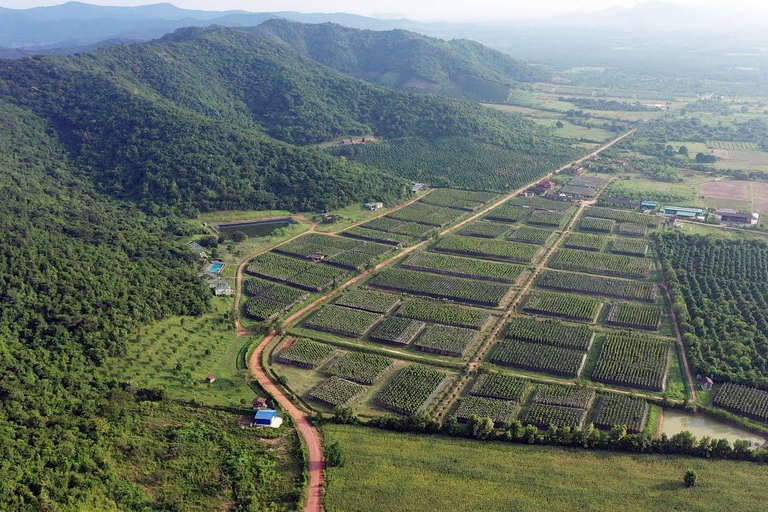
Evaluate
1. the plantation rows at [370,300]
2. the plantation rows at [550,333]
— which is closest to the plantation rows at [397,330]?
the plantation rows at [370,300]

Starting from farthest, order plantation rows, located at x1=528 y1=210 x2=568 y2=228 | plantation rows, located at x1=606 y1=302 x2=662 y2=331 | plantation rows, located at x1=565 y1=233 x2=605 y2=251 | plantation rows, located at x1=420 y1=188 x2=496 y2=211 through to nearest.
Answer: plantation rows, located at x1=420 y1=188 x2=496 y2=211 < plantation rows, located at x1=528 y1=210 x2=568 y2=228 < plantation rows, located at x1=565 y1=233 x2=605 y2=251 < plantation rows, located at x1=606 y1=302 x2=662 y2=331

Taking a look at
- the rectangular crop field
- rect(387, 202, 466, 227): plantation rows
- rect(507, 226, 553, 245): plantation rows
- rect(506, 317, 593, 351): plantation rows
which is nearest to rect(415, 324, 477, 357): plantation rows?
rect(506, 317, 593, 351): plantation rows

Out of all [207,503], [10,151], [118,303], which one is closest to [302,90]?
[10,151]

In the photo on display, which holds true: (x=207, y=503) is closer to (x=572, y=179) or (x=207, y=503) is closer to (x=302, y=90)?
(x=572, y=179)

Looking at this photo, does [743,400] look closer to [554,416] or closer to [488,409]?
[554,416]

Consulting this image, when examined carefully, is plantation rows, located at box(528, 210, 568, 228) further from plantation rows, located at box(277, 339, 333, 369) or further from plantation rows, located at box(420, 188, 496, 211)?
plantation rows, located at box(277, 339, 333, 369)

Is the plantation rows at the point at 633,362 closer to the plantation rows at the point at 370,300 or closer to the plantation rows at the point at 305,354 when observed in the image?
the plantation rows at the point at 370,300
